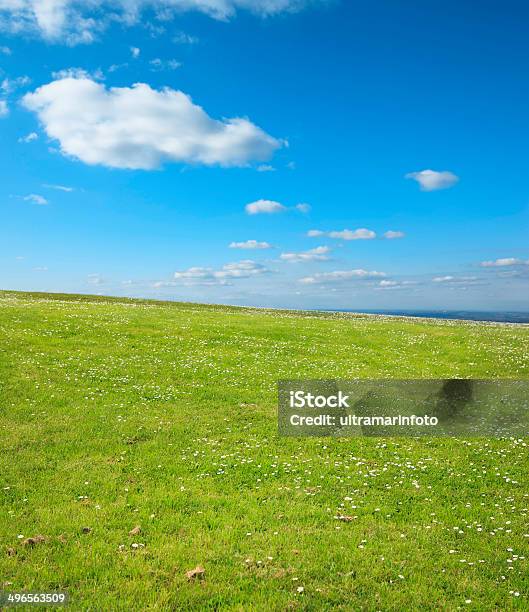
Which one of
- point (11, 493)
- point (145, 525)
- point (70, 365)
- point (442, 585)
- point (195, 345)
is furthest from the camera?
point (195, 345)

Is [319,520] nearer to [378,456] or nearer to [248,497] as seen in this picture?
[248,497]

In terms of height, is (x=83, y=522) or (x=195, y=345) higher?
(x=195, y=345)

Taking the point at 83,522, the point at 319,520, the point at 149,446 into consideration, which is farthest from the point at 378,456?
the point at 83,522

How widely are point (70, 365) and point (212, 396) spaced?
9958mm

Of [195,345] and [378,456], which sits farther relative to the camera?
[195,345]

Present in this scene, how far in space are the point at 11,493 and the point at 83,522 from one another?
119 inches

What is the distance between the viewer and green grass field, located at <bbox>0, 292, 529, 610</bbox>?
880cm

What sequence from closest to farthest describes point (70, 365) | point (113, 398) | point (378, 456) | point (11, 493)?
point (11, 493), point (378, 456), point (113, 398), point (70, 365)

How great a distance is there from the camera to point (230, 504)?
12188mm

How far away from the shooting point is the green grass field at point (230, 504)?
880cm

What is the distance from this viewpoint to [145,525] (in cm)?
1097

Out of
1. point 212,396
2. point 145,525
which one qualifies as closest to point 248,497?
point 145,525

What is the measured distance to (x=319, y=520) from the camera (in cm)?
1145

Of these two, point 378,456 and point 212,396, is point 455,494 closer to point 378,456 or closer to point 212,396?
point 378,456
